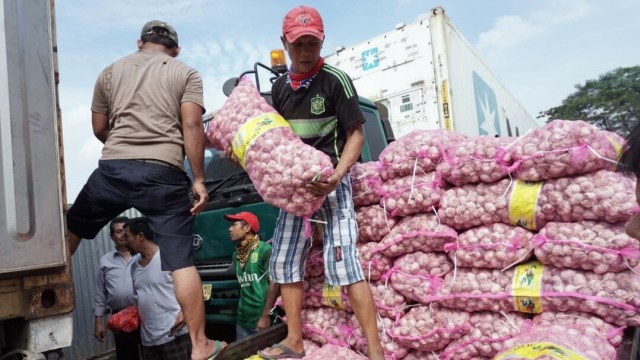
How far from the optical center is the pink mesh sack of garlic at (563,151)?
206cm

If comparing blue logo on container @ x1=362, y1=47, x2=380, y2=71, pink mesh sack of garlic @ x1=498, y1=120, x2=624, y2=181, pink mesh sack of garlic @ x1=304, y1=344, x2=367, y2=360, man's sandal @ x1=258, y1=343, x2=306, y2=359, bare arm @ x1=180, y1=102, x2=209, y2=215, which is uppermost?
blue logo on container @ x1=362, y1=47, x2=380, y2=71

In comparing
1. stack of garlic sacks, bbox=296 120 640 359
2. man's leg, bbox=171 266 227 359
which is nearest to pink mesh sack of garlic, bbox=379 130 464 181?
stack of garlic sacks, bbox=296 120 640 359

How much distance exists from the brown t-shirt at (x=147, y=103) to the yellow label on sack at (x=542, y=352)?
1.92 m

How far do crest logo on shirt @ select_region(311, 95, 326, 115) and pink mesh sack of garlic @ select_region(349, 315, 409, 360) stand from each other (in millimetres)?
1193

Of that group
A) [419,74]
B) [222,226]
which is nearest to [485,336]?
[222,226]

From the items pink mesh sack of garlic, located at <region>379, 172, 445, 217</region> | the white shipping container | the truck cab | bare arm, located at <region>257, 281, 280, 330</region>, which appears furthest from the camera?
the white shipping container

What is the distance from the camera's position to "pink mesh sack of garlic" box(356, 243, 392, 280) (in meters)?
2.61

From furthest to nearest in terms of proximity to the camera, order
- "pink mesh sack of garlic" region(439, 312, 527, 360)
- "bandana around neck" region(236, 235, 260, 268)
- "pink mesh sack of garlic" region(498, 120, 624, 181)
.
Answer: "bandana around neck" region(236, 235, 260, 268)
"pink mesh sack of garlic" region(439, 312, 527, 360)
"pink mesh sack of garlic" region(498, 120, 624, 181)

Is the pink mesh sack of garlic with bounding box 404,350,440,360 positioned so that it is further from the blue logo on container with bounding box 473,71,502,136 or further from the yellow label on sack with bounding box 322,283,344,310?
the blue logo on container with bounding box 473,71,502,136

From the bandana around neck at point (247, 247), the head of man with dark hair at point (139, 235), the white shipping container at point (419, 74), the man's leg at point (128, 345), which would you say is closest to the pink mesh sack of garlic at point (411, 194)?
the bandana around neck at point (247, 247)

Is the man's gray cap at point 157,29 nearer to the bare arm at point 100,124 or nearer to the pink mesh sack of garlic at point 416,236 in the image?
the bare arm at point 100,124

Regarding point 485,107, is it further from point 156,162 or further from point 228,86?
point 156,162

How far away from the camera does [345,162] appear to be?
2436 mm

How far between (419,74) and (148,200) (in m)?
3.95
